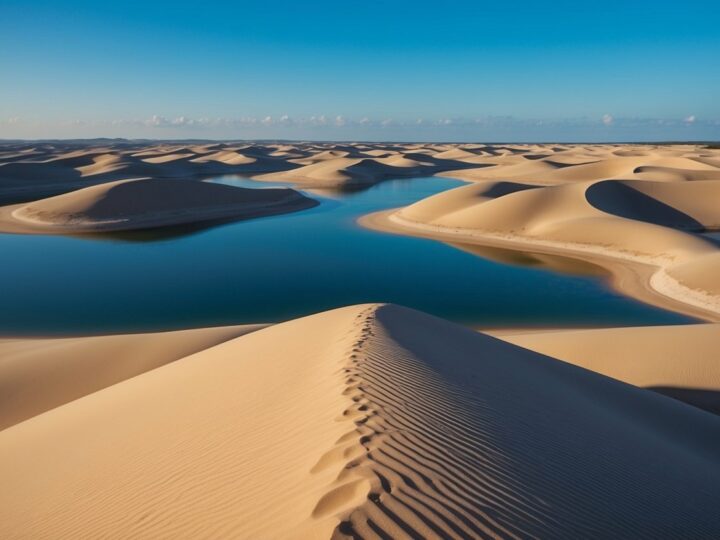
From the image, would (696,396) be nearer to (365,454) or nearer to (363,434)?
(363,434)

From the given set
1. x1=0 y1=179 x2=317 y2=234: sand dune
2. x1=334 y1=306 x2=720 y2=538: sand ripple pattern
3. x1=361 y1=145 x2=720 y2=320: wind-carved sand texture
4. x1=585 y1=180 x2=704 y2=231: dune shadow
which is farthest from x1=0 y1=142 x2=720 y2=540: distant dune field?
x1=585 y1=180 x2=704 y2=231: dune shadow

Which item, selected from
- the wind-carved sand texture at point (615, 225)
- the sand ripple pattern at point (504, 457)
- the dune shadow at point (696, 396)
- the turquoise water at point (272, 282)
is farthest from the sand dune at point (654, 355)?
the wind-carved sand texture at point (615, 225)

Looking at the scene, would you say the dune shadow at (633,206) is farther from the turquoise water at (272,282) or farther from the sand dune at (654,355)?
the sand dune at (654,355)

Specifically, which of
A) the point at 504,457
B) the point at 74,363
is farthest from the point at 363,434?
the point at 74,363

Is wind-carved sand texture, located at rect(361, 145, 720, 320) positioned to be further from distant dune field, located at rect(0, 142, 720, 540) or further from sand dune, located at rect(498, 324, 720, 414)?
distant dune field, located at rect(0, 142, 720, 540)

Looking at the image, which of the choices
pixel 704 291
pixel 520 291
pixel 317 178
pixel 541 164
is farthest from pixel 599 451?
pixel 541 164
